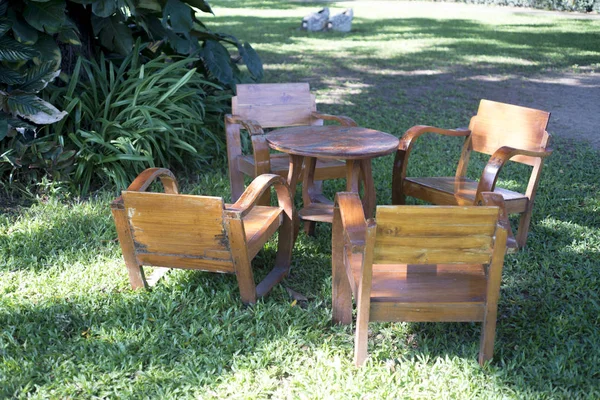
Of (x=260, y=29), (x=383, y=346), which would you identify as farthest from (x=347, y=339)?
(x=260, y=29)

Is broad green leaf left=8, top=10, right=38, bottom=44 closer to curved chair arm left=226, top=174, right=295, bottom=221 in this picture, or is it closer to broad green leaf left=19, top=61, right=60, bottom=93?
broad green leaf left=19, top=61, right=60, bottom=93

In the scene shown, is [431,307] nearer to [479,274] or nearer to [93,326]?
[479,274]

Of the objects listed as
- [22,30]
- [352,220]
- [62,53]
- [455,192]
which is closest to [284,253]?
[352,220]

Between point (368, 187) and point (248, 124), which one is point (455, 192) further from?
point (248, 124)

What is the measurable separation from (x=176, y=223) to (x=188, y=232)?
7 centimetres

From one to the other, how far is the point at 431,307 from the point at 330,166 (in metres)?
1.91

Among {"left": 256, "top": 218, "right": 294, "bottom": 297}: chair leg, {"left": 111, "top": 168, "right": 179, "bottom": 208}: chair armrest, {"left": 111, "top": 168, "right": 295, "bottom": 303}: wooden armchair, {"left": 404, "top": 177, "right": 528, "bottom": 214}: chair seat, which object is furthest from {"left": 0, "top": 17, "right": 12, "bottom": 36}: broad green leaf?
{"left": 404, "top": 177, "right": 528, "bottom": 214}: chair seat

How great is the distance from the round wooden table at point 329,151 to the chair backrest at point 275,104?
73cm

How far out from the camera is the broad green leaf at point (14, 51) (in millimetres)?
4543

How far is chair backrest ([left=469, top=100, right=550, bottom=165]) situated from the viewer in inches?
165

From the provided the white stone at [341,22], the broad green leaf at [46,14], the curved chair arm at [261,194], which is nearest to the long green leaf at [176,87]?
the broad green leaf at [46,14]

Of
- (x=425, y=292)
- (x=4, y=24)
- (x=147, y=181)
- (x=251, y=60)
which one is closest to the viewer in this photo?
(x=425, y=292)

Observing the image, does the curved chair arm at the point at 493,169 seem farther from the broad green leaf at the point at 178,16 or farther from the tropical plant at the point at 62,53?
the broad green leaf at the point at 178,16

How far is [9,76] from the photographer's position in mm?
4633
